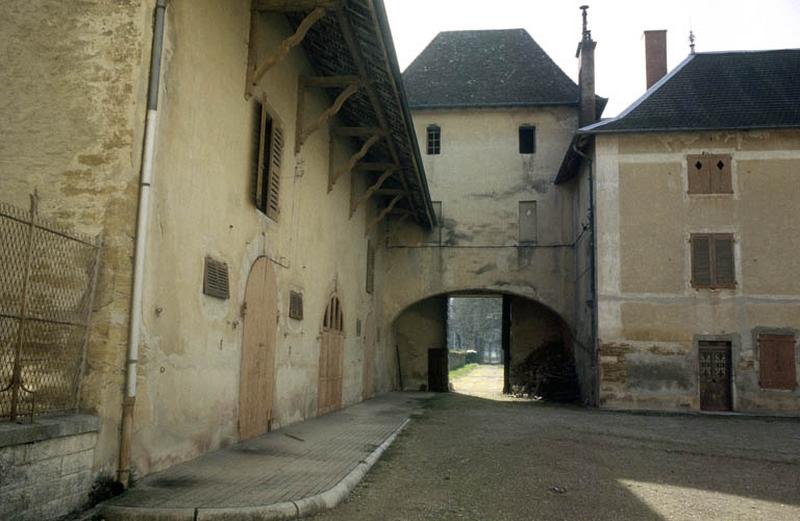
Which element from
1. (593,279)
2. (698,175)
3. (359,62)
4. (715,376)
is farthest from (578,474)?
(698,175)

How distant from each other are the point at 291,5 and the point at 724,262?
13.2 meters

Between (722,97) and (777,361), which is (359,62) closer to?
(722,97)

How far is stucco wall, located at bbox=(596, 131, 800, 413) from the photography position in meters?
16.8

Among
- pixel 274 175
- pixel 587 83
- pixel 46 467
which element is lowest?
pixel 46 467

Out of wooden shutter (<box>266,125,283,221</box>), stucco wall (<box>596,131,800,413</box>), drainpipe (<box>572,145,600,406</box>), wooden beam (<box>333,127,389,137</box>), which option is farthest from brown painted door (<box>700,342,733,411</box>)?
wooden shutter (<box>266,125,283,221</box>)

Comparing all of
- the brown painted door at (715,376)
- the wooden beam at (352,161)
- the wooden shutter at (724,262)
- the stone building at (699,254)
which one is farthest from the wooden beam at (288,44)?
the brown painted door at (715,376)

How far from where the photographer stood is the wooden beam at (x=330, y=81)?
11016 millimetres

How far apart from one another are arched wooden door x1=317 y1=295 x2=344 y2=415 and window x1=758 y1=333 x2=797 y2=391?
33.9 ft

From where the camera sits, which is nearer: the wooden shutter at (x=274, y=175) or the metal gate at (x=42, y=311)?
the metal gate at (x=42, y=311)

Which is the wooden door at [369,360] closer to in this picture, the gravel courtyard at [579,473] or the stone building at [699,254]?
the gravel courtyard at [579,473]

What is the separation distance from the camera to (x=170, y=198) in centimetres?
657

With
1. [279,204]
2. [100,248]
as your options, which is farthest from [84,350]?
[279,204]

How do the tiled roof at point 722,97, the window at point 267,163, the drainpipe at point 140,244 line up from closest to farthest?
the drainpipe at point 140,244 < the window at point 267,163 < the tiled roof at point 722,97

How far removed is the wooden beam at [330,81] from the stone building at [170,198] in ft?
0.11
